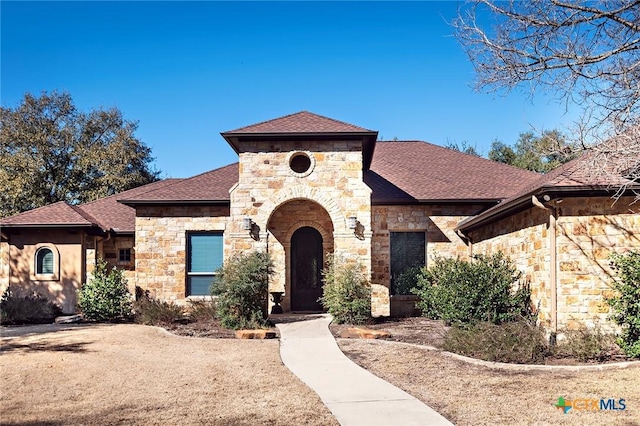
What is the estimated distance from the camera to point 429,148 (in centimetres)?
2438

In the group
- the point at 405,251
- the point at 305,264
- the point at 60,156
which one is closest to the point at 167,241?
the point at 305,264

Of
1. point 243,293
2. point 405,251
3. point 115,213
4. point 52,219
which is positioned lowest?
point 243,293

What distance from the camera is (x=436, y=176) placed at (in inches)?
832

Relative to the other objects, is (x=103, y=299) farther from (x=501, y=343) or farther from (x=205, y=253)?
(x=501, y=343)

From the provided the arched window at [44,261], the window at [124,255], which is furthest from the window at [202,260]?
the arched window at [44,261]

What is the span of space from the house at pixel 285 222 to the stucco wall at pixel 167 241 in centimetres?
3

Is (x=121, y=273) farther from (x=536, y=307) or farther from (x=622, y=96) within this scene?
(x=622, y=96)

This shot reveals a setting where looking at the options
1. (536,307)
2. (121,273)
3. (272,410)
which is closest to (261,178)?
(121,273)

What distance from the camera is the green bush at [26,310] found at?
17250 mm

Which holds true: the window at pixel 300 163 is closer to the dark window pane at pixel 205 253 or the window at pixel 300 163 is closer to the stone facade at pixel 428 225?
the stone facade at pixel 428 225

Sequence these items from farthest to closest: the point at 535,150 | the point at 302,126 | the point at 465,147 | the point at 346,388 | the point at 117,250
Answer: the point at 465,147 → the point at 117,250 → the point at 302,126 → the point at 535,150 → the point at 346,388

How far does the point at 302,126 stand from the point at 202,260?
5.49 meters

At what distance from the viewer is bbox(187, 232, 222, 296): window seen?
19484 mm

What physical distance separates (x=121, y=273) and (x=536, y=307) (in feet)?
37.4
